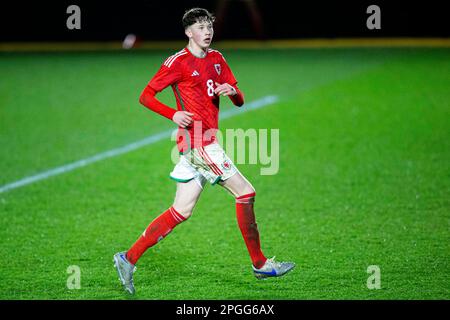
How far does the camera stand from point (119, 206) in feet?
23.7

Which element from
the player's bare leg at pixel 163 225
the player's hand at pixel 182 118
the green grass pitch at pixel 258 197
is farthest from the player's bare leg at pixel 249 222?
the player's hand at pixel 182 118

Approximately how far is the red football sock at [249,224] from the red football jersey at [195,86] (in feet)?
1.39

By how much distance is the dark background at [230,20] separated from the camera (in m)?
19.3

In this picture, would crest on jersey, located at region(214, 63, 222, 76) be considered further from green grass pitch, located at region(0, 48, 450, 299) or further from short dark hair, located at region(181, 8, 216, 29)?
green grass pitch, located at region(0, 48, 450, 299)

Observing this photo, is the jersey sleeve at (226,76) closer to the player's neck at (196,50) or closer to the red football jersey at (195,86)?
the red football jersey at (195,86)

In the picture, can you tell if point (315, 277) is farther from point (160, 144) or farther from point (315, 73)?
point (315, 73)

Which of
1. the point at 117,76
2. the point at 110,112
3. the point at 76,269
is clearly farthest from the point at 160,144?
the point at 117,76

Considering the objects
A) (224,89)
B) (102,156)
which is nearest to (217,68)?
(224,89)

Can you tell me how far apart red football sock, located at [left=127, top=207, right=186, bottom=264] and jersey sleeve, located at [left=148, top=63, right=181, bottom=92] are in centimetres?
78

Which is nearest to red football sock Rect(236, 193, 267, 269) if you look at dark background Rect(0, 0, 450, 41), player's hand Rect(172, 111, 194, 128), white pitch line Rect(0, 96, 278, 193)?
player's hand Rect(172, 111, 194, 128)

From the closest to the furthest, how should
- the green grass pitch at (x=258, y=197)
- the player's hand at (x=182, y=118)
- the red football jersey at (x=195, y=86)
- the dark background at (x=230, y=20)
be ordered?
the player's hand at (x=182, y=118)
the red football jersey at (x=195, y=86)
the green grass pitch at (x=258, y=197)
the dark background at (x=230, y=20)

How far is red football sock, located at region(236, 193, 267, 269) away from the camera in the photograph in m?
5.10

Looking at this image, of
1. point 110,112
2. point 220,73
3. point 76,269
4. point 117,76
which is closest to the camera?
point 220,73

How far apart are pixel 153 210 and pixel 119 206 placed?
32 cm
